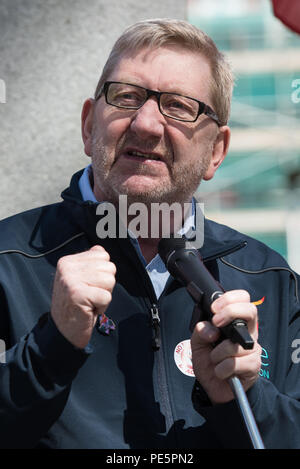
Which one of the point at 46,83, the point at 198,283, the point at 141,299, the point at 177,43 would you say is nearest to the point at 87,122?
the point at 46,83

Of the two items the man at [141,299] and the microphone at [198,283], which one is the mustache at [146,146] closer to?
the man at [141,299]

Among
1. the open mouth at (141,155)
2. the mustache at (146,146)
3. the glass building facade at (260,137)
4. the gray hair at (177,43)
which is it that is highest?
the gray hair at (177,43)

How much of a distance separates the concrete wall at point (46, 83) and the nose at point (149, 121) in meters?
0.53

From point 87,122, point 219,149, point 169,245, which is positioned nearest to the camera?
point 169,245

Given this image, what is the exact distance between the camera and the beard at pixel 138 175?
2.25 meters

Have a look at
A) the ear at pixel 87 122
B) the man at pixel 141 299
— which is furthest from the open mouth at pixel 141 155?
the ear at pixel 87 122

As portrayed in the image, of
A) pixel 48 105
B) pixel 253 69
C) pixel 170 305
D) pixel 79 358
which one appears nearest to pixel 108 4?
pixel 48 105

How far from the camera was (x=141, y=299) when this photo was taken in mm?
2148

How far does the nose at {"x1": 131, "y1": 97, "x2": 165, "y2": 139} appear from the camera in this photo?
2236 mm

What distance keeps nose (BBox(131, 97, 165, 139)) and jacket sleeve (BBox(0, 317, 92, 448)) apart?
30.1 inches

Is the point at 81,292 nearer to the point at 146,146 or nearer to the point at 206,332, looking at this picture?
the point at 206,332

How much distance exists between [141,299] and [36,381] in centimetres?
53

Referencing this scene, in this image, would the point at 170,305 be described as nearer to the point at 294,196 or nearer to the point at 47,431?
the point at 47,431
